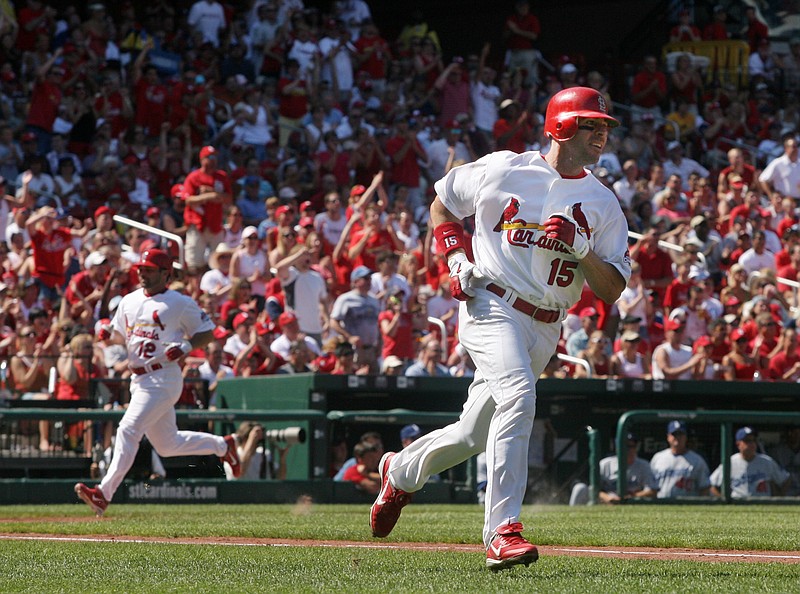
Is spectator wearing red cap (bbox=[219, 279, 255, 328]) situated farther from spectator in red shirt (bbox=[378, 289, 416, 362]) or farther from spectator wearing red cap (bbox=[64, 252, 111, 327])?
spectator in red shirt (bbox=[378, 289, 416, 362])

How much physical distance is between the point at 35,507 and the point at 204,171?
20.9ft

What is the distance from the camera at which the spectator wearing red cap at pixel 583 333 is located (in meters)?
15.2

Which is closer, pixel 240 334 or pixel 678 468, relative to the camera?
pixel 678 468

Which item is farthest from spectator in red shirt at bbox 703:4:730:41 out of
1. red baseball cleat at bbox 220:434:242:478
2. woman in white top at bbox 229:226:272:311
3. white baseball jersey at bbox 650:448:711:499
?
red baseball cleat at bbox 220:434:242:478

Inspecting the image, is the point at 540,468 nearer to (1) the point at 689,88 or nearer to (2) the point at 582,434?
(2) the point at 582,434

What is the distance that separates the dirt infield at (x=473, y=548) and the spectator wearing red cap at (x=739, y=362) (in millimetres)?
8016

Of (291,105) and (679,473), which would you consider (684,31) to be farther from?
(679,473)

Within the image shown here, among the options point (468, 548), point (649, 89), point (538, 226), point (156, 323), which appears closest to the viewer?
point (538, 226)

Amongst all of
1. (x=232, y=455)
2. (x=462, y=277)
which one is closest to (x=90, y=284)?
(x=232, y=455)

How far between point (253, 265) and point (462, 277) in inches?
404

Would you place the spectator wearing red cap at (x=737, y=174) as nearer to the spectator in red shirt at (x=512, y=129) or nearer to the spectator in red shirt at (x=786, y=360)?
the spectator in red shirt at (x=512, y=129)

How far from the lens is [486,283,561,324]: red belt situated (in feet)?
20.0

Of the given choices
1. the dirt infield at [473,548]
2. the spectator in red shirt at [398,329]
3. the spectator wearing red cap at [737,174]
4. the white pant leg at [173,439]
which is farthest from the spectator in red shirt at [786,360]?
the dirt infield at [473,548]

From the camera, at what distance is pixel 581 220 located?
600 centimetres
